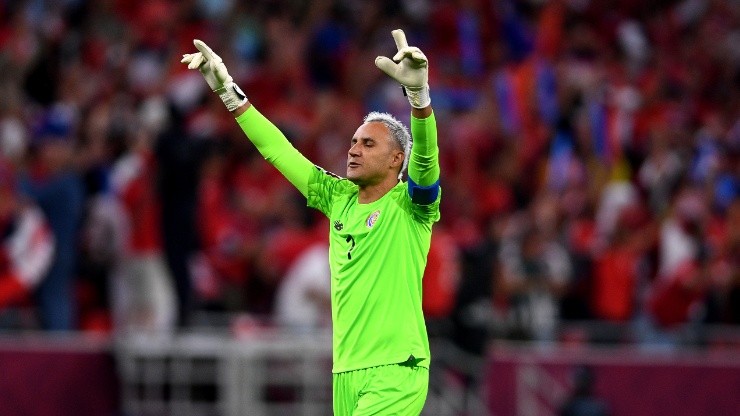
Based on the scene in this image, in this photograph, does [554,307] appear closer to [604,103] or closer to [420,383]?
[604,103]

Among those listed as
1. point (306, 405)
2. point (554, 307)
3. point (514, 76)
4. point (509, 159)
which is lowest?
point (306, 405)

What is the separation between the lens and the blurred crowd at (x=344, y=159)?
12.2m

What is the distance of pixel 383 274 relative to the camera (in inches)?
254

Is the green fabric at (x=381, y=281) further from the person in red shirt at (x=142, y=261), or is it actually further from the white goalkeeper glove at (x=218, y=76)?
the person in red shirt at (x=142, y=261)

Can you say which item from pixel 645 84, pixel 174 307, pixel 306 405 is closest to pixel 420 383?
pixel 306 405

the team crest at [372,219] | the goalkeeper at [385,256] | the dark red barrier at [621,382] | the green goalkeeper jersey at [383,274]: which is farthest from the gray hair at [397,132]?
the dark red barrier at [621,382]

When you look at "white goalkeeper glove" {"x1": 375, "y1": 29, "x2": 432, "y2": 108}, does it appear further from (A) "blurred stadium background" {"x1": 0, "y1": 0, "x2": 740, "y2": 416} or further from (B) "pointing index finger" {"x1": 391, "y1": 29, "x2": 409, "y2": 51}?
(A) "blurred stadium background" {"x1": 0, "y1": 0, "x2": 740, "y2": 416}

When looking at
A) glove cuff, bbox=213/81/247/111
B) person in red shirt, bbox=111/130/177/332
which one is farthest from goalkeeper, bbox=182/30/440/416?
person in red shirt, bbox=111/130/177/332

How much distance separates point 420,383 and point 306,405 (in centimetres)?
522

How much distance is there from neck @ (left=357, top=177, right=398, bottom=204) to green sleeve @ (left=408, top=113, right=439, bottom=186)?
44 cm

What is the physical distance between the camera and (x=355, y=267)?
6.53 m

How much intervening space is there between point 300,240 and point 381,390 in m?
5.75

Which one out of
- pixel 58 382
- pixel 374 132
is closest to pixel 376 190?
pixel 374 132

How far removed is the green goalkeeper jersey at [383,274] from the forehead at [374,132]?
254 millimetres
